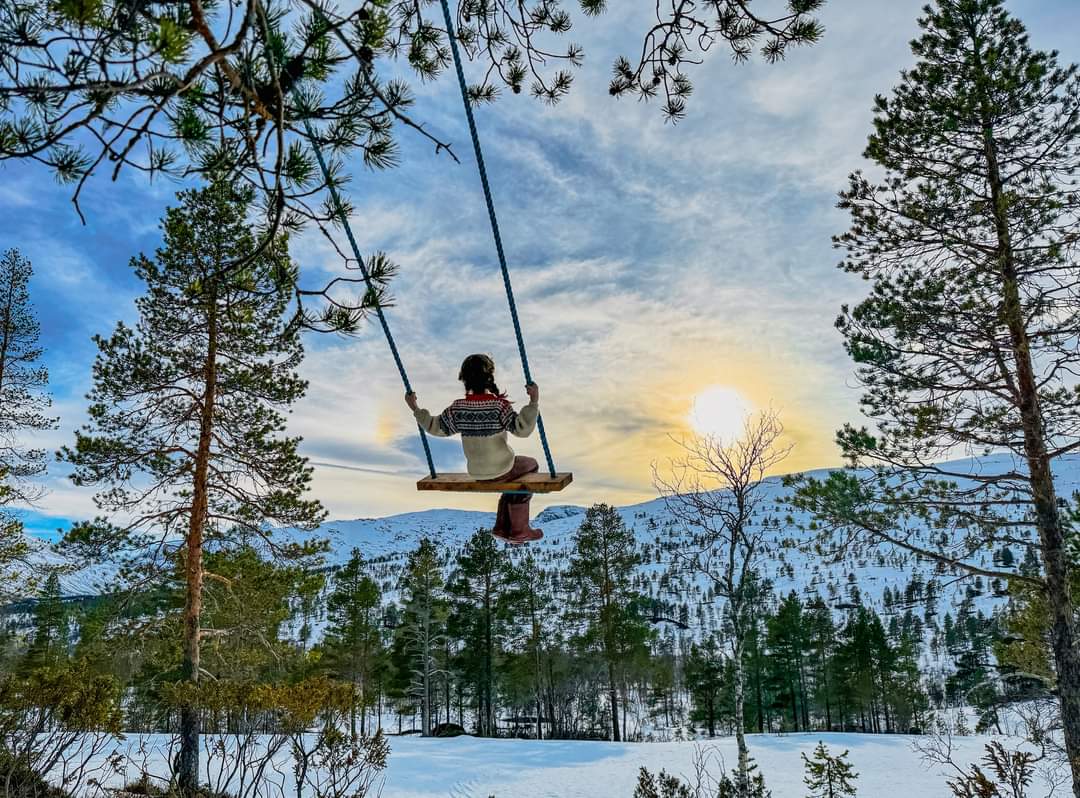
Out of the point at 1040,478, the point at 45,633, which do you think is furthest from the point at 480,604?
the point at 1040,478

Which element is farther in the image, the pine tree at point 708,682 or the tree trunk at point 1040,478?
the pine tree at point 708,682

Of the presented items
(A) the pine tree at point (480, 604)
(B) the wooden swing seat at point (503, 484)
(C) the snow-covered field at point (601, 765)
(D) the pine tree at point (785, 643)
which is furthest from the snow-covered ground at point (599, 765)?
(D) the pine tree at point (785, 643)

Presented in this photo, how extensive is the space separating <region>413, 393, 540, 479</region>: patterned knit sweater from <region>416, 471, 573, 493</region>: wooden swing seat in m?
0.11

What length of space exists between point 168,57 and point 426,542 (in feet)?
90.5

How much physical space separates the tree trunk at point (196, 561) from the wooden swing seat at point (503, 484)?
6878mm

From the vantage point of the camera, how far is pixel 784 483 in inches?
365

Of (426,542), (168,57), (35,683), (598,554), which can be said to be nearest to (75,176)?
(168,57)

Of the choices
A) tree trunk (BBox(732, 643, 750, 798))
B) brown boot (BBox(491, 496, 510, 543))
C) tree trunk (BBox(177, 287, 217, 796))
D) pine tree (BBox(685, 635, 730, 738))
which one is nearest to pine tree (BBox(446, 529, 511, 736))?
pine tree (BBox(685, 635, 730, 738))

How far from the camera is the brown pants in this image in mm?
4525

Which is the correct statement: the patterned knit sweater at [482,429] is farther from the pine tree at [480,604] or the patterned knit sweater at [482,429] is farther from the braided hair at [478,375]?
the pine tree at [480,604]

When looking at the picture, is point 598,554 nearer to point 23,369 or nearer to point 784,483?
point 784,483

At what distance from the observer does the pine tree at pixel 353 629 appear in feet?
92.6

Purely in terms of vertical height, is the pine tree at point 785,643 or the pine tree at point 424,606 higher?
the pine tree at point 424,606

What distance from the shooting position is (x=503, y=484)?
4.32m
